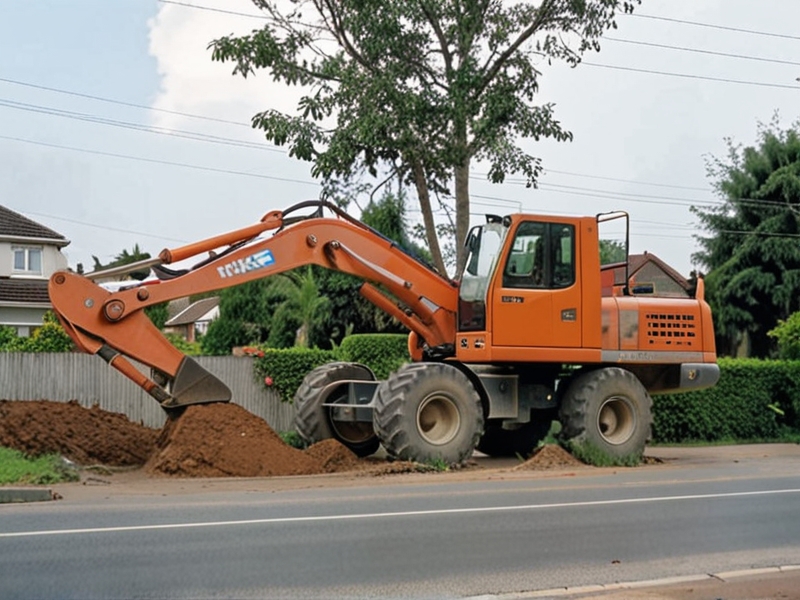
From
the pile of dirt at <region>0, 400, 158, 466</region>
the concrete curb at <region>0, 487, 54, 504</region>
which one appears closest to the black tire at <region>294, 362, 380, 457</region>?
the pile of dirt at <region>0, 400, 158, 466</region>

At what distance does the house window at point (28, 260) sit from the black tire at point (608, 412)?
3044 centimetres

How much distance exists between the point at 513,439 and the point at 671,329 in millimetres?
3367

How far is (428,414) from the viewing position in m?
17.2

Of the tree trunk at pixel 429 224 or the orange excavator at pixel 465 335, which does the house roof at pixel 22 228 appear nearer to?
the tree trunk at pixel 429 224

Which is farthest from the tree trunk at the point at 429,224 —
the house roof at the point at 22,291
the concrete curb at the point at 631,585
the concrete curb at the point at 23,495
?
the house roof at the point at 22,291

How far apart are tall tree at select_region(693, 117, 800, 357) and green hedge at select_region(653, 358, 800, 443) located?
1972cm

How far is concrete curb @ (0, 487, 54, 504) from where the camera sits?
12.6m

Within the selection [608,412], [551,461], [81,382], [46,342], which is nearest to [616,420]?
[608,412]

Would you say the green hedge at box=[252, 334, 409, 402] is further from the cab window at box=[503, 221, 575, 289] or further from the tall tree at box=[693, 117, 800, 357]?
the tall tree at box=[693, 117, 800, 357]

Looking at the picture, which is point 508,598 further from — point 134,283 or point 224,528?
point 134,283

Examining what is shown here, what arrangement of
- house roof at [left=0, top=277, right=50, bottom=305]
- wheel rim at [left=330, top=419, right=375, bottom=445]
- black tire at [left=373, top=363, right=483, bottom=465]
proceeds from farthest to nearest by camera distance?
house roof at [left=0, top=277, right=50, bottom=305]
wheel rim at [left=330, top=419, right=375, bottom=445]
black tire at [left=373, top=363, right=483, bottom=465]

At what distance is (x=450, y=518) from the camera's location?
11.6 metres

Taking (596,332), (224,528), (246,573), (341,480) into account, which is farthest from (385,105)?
(246,573)

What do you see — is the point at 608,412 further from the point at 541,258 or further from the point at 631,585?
the point at 631,585
